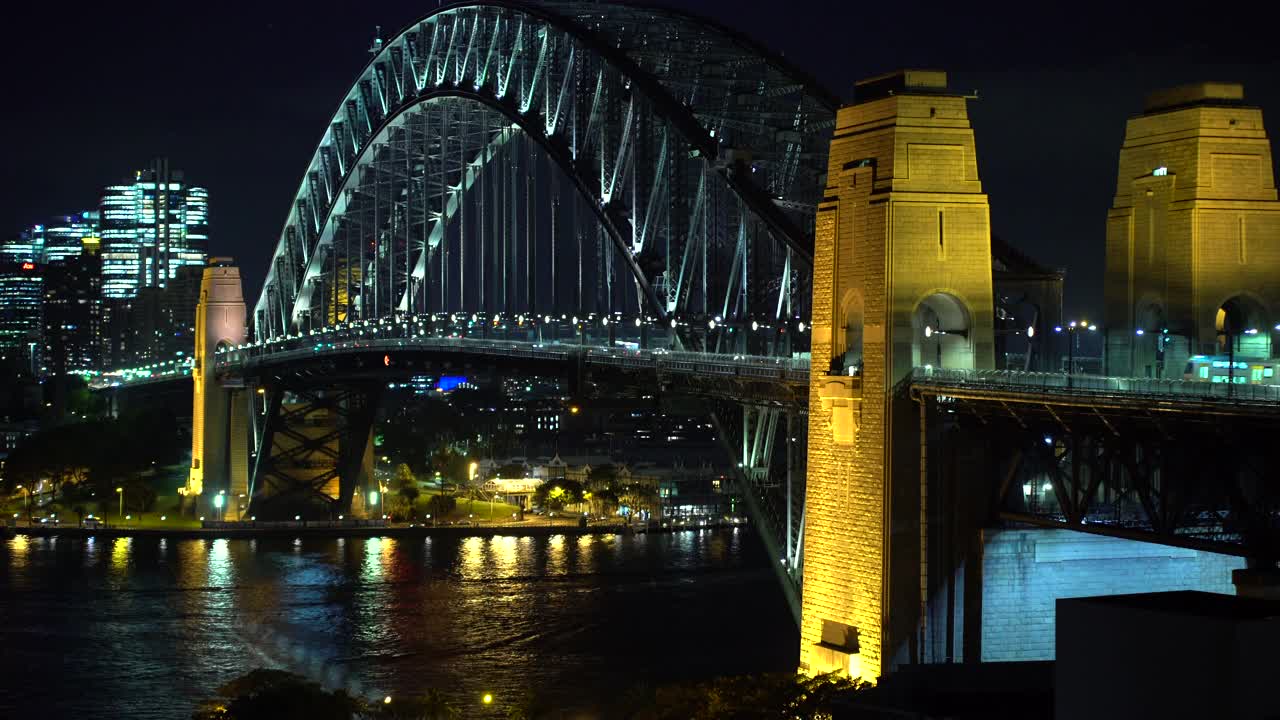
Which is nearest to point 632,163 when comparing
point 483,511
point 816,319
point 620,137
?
point 620,137

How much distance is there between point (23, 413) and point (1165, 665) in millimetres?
138354

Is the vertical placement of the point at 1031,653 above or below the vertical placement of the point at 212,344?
below

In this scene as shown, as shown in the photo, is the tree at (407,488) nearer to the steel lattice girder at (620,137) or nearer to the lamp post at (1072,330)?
the steel lattice girder at (620,137)

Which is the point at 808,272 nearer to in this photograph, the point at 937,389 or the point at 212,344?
the point at 937,389

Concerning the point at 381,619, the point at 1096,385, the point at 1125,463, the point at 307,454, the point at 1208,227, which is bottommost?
the point at 381,619

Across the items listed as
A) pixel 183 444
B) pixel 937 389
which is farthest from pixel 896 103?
pixel 183 444

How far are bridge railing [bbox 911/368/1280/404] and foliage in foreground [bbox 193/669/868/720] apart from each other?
4769 mm

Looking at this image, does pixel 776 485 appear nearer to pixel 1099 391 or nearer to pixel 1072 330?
pixel 1072 330

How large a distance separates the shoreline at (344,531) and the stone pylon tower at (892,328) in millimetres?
53850

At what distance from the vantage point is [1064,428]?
26.3m

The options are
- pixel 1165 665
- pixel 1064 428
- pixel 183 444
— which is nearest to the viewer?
pixel 1165 665

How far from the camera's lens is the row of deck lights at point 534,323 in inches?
1663

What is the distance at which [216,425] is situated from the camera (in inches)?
3447

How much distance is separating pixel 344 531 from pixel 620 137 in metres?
35.1
